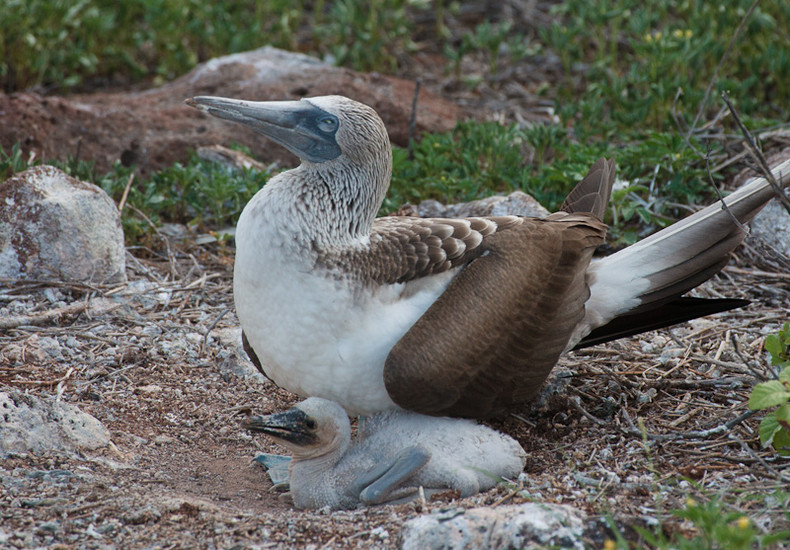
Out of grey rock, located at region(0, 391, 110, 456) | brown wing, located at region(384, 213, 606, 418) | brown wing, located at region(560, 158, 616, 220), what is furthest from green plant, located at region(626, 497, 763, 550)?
grey rock, located at region(0, 391, 110, 456)

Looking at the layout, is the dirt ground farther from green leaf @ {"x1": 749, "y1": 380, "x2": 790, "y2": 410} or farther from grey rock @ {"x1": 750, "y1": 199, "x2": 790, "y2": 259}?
green leaf @ {"x1": 749, "y1": 380, "x2": 790, "y2": 410}

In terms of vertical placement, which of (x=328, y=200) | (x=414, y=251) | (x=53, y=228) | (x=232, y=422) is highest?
(x=328, y=200)

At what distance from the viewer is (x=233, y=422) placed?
4.65 meters

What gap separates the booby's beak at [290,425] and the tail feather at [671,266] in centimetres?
137

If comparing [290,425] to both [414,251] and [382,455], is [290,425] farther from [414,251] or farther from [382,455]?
[414,251]

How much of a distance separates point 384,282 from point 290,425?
0.69 metres

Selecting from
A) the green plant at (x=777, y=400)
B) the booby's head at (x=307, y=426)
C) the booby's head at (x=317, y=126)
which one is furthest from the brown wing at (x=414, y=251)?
the green plant at (x=777, y=400)

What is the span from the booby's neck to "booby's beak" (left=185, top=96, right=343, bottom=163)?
6 centimetres

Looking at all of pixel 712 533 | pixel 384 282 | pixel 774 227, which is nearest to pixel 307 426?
pixel 384 282

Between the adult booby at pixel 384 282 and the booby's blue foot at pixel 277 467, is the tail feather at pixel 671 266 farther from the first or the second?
the booby's blue foot at pixel 277 467

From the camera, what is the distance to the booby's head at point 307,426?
152 inches

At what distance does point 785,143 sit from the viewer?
6469 mm

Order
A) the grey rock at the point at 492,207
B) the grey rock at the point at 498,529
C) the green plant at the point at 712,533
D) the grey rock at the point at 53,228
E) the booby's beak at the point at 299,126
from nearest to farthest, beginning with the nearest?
1. the green plant at the point at 712,533
2. the grey rock at the point at 498,529
3. the booby's beak at the point at 299,126
4. the grey rock at the point at 53,228
5. the grey rock at the point at 492,207

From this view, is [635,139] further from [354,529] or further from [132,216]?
[354,529]
